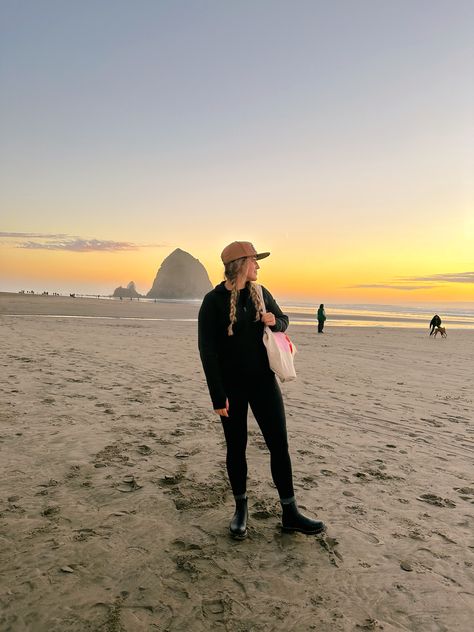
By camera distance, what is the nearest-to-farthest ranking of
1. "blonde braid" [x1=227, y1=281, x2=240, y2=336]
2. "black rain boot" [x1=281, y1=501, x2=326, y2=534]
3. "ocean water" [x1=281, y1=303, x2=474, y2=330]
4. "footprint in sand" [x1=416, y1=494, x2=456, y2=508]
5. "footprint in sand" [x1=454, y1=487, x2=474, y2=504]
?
→ 1. "blonde braid" [x1=227, y1=281, x2=240, y2=336]
2. "black rain boot" [x1=281, y1=501, x2=326, y2=534]
3. "footprint in sand" [x1=416, y1=494, x2=456, y2=508]
4. "footprint in sand" [x1=454, y1=487, x2=474, y2=504]
5. "ocean water" [x1=281, y1=303, x2=474, y2=330]

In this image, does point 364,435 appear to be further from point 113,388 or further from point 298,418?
point 113,388

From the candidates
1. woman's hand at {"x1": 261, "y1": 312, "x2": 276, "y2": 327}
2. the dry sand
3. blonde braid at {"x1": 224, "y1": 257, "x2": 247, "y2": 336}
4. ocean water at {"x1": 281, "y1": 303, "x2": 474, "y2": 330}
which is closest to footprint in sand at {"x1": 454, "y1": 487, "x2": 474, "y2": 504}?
the dry sand

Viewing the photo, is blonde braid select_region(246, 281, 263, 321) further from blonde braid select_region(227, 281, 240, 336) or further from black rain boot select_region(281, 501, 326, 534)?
black rain boot select_region(281, 501, 326, 534)

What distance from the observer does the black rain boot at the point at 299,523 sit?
3457mm

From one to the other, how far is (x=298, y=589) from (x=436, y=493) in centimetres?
227

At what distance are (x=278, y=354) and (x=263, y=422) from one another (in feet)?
1.95

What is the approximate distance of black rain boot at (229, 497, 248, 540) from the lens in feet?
11.1

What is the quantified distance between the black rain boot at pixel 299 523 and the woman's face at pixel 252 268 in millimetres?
1946

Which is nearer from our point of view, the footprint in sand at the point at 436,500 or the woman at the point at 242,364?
the woman at the point at 242,364

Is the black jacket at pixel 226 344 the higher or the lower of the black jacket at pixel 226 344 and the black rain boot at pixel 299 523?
the higher

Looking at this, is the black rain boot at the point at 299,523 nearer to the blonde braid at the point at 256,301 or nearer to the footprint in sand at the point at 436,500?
the footprint in sand at the point at 436,500

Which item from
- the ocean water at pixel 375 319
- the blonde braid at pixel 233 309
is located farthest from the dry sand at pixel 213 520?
the ocean water at pixel 375 319

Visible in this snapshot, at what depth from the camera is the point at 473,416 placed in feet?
24.4

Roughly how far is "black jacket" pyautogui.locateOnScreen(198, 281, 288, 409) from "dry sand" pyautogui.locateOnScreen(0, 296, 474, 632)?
123cm
